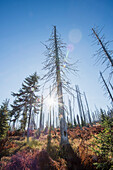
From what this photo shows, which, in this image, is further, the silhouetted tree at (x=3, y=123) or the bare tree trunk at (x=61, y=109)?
the silhouetted tree at (x=3, y=123)

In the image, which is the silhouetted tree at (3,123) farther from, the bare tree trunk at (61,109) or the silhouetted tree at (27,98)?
the bare tree trunk at (61,109)

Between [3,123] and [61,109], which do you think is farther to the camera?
[3,123]

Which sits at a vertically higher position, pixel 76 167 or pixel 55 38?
pixel 55 38

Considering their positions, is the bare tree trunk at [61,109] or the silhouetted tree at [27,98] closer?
the bare tree trunk at [61,109]

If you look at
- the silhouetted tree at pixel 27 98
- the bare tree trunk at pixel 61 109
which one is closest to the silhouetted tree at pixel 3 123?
the silhouetted tree at pixel 27 98

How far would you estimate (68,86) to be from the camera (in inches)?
262

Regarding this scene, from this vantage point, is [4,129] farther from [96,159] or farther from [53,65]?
[96,159]

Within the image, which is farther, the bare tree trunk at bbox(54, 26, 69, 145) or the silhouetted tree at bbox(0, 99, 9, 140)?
the silhouetted tree at bbox(0, 99, 9, 140)

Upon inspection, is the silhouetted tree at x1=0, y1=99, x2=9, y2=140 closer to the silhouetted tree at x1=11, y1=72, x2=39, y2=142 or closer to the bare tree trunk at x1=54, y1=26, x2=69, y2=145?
the silhouetted tree at x1=11, y1=72, x2=39, y2=142

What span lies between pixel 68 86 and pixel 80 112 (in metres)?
19.9

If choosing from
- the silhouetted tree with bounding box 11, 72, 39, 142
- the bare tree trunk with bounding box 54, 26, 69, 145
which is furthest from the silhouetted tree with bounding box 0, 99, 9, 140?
the bare tree trunk with bounding box 54, 26, 69, 145

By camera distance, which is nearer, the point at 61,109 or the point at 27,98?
the point at 61,109

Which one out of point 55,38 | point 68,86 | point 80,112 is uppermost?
point 55,38

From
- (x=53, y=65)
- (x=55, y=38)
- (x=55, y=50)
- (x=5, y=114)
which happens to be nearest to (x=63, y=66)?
(x=53, y=65)
